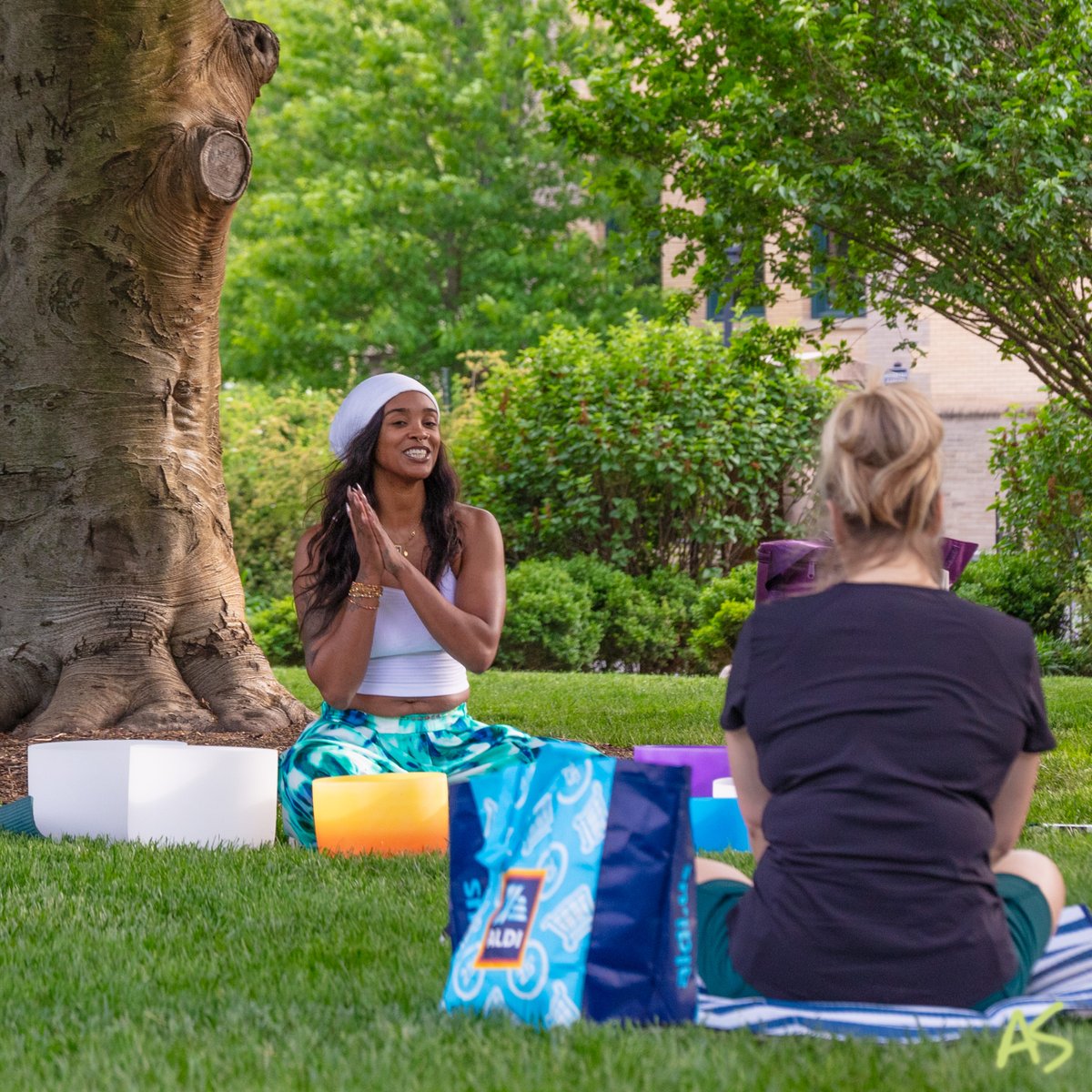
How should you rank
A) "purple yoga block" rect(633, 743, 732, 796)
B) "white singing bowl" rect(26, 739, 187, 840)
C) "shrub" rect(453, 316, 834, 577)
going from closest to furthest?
"purple yoga block" rect(633, 743, 732, 796)
"white singing bowl" rect(26, 739, 187, 840)
"shrub" rect(453, 316, 834, 577)

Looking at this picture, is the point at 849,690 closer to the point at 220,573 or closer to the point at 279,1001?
the point at 279,1001

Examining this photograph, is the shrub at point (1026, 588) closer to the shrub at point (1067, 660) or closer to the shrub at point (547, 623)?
the shrub at point (1067, 660)

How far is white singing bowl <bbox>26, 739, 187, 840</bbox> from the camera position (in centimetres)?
470

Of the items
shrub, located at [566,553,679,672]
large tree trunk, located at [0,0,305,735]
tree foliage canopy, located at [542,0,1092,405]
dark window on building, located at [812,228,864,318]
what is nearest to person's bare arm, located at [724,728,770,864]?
large tree trunk, located at [0,0,305,735]

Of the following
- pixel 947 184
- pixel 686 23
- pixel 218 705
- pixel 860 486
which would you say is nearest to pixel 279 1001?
pixel 860 486

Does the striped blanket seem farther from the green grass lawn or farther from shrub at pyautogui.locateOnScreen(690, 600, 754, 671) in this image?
shrub at pyautogui.locateOnScreen(690, 600, 754, 671)

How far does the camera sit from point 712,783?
179 inches

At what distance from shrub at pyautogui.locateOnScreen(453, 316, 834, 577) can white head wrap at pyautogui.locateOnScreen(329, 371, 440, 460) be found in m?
7.99

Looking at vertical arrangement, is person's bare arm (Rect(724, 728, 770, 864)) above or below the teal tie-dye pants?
above

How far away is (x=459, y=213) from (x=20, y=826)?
67.2 feet

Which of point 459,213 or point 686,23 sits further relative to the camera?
point 459,213

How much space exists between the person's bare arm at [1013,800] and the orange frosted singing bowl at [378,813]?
2.20m

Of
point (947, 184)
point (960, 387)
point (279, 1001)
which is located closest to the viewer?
point (279, 1001)

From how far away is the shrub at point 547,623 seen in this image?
12.1 m
